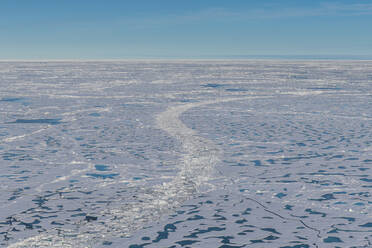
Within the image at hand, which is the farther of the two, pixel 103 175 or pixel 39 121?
Answer: pixel 39 121

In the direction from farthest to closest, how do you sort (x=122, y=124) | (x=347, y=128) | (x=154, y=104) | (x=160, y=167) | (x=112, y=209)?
1. (x=154, y=104)
2. (x=122, y=124)
3. (x=347, y=128)
4. (x=160, y=167)
5. (x=112, y=209)

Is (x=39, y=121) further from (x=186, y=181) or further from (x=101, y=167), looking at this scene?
(x=186, y=181)

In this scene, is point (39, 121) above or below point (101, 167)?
above

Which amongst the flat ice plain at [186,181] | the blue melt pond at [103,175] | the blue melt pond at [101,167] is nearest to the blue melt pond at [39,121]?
the flat ice plain at [186,181]

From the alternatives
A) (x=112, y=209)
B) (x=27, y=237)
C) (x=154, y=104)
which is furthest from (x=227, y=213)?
(x=154, y=104)

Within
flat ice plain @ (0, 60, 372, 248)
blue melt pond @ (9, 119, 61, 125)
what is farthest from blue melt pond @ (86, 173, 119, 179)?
blue melt pond @ (9, 119, 61, 125)

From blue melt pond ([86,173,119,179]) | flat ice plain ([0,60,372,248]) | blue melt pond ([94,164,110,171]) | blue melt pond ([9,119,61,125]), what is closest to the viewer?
flat ice plain ([0,60,372,248])

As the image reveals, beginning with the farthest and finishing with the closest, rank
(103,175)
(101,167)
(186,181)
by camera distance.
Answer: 1. (101,167)
2. (103,175)
3. (186,181)

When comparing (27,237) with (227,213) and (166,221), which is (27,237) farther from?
(227,213)

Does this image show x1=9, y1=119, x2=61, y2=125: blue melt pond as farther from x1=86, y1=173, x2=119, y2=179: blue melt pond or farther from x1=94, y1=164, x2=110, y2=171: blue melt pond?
x1=86, y1=173, x2=119, y2=179: blue melt pond

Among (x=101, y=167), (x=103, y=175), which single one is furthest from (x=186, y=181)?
(x=101, y=167)

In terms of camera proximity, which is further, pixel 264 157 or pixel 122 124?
pixel 122 124
